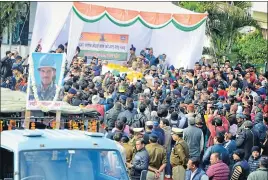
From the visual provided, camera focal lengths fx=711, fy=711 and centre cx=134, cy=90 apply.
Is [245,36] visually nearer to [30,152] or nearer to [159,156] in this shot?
[159,156]

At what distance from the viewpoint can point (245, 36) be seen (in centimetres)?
3488

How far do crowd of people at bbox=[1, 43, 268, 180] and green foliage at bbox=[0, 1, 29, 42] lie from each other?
26.0ft

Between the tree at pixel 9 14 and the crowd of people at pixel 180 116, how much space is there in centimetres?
791

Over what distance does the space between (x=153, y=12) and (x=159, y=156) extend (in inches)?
553

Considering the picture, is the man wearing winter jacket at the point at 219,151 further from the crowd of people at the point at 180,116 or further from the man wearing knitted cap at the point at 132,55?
the man wearing knitted cap at the point at 132,55

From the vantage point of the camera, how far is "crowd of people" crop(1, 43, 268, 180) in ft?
39.2

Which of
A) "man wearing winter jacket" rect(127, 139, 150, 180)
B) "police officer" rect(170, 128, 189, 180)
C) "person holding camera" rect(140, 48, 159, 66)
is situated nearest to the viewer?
"man wearing winter jacket" rect(127, 139, 150, 180)

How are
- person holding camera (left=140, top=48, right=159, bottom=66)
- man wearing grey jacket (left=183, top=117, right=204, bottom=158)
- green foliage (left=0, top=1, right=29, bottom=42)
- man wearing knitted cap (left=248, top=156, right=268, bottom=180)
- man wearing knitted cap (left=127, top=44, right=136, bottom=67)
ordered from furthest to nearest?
green foliage (left=0, top=1, right=29, bottom=42), man wearing knitted cap (left=127, top=44, right=136, bottom=67), person holding camera (left=140, top=48, right=159, bottom=66), man wearing grey jacket (left=183, top=117, right=204, bottom=158), man wearing knitted cap (left=248, top=156, right=268, bottom=180)

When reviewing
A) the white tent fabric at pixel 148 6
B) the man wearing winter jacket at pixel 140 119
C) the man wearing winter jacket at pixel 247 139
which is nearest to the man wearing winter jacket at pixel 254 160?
the man wearing winter jacket at pixel 247 139

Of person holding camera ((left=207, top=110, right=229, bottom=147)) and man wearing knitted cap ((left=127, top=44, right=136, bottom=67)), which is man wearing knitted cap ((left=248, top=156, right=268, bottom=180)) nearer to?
person holding camera ((left=207, top=110, right=229, bottom=147))

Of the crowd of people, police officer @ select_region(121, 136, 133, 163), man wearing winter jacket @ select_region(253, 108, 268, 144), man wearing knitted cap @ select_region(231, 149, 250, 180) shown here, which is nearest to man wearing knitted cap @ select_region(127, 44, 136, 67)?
the crowd of people

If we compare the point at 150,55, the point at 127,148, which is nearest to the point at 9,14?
the point at 150,55

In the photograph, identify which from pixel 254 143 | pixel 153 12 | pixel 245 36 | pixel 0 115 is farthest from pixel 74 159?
pixel 245 36

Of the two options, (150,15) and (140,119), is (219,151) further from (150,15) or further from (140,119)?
(150,15)
